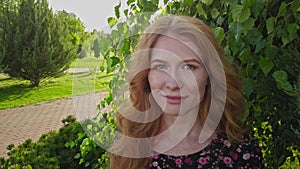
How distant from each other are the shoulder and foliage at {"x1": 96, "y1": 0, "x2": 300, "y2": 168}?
0.44ft

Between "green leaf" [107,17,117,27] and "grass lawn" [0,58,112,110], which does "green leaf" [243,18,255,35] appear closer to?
"green leaf" [107,17,117,27]

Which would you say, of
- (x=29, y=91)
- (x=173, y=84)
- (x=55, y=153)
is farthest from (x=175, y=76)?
(x=29, y=91)

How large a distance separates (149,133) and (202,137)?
0.14m

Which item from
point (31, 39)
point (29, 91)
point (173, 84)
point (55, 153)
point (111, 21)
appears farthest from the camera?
point (29, 91)

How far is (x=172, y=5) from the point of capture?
140 centimetres

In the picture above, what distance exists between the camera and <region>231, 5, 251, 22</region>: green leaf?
37.4 inches

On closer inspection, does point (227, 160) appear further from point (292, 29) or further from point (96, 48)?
point (96, 48)

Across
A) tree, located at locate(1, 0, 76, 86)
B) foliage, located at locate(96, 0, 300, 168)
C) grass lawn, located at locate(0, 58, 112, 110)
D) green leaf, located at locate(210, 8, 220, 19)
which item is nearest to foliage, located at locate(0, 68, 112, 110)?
grass lawn, located at locate(0, 58, 112, 110)

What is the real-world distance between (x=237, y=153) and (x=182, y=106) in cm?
26

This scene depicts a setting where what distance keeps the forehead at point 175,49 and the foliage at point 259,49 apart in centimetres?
14

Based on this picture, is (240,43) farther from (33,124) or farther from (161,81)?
(33,124)

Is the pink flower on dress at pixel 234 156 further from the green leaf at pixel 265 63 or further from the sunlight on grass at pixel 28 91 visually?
the sunlight on grass at pixel 28 91

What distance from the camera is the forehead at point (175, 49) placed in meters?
0.93

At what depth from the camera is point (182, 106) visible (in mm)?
945
